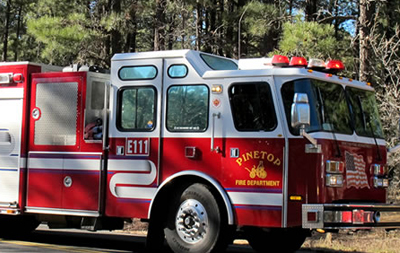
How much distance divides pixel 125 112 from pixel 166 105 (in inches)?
28.2

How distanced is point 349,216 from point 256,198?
46.6 inches

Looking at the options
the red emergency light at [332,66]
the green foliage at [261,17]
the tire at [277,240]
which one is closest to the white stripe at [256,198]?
the tire at [277,240]

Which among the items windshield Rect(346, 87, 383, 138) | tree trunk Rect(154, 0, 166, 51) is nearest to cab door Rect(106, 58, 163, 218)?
windshield Rect(346, 87, 383, 138)

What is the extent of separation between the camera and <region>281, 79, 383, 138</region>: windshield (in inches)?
325

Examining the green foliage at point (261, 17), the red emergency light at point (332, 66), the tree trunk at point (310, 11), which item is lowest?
the red emergency light at point (332, 66)

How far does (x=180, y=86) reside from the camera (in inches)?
357

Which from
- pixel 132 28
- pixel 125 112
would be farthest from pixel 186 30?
pixel 125 112

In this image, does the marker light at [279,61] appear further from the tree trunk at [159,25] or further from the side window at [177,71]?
the tree trunk at [159,25]

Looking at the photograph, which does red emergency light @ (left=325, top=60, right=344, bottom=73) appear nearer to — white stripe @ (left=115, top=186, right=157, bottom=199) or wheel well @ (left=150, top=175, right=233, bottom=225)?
wheel well @ (left=150, top=175, right=233, bottom=225)

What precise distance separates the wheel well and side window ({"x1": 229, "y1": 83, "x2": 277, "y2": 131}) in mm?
908

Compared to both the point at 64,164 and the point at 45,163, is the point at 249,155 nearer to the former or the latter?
the point at 64,164

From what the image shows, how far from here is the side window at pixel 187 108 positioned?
8844 mm

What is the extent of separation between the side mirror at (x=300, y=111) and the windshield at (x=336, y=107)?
11.1 inches

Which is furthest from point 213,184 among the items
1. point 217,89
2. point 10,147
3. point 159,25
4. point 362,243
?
point 159,25
